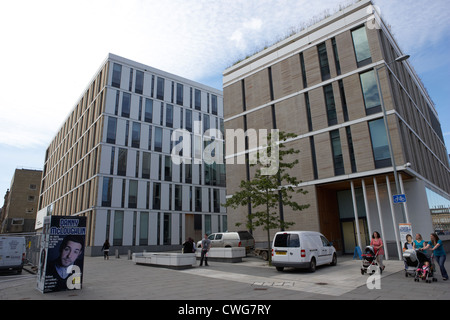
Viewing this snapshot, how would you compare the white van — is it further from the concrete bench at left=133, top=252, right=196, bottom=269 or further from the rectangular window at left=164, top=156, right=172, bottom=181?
Result: the rectangular window at left=164, top=156, right=172, bottom=181

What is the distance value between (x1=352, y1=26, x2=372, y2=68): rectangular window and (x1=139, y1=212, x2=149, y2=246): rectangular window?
2934 cm

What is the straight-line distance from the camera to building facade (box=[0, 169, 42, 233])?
248ft

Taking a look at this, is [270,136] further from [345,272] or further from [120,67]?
[120,67]

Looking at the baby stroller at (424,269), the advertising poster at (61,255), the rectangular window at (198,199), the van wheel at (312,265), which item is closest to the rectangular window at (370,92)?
the van wheel at (312,265)

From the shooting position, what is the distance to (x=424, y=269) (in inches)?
399

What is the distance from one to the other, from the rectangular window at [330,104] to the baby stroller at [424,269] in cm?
1343

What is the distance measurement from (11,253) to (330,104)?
2326 centimetres

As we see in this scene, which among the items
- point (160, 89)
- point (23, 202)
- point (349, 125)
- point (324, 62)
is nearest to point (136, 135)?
point (160, 89)

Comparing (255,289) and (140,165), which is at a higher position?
(140,165)

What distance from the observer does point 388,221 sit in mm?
21562

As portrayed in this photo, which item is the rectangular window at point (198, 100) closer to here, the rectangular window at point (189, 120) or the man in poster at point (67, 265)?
the rectangular window at point (189, 120)

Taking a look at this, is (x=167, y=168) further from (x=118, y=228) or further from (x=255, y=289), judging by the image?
(x=255, y=289)

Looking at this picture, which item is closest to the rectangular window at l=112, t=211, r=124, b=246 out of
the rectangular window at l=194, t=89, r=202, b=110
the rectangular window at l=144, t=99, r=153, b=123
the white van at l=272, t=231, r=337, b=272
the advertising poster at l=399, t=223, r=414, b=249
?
the rectangular window at l=144, t=99, r=153, b=123
